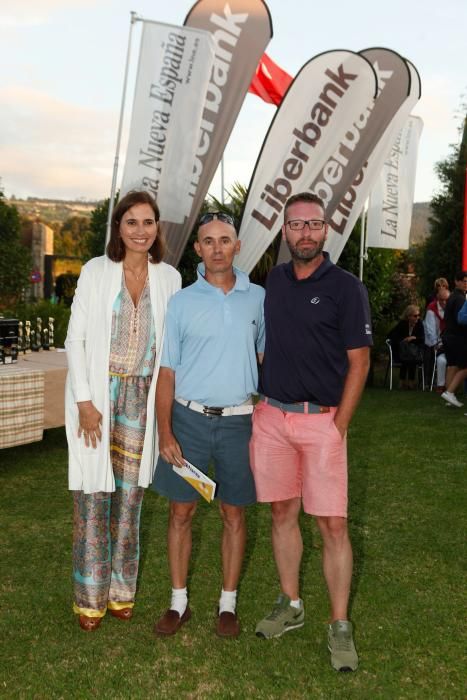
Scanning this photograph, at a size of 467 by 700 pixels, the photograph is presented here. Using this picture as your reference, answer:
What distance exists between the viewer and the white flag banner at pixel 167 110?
A: 28.6 ft

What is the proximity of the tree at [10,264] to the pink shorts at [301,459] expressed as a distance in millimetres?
25663

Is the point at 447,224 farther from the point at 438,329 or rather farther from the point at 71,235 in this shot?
the point at 71,235

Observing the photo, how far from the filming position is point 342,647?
2.99m

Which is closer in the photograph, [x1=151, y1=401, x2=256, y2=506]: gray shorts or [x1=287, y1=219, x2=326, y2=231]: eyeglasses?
[x1=287, y1=219, x2=326, y2=231]: eyeglasses

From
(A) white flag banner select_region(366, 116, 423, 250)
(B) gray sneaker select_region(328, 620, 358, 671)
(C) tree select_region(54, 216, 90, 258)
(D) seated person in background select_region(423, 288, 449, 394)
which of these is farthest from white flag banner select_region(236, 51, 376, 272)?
(C) tree select_region(54, 216, 90, 258)

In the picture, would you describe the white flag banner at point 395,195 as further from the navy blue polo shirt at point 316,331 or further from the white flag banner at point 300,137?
the navy blue polo shirt at point 316,331

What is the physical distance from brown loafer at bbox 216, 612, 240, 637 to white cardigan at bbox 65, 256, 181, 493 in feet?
2.58

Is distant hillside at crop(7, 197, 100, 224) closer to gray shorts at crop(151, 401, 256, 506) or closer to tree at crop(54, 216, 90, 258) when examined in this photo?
tree at crop(54, 216, 90, 258)

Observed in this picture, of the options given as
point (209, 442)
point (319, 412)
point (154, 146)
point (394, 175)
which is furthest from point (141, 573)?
point (394, 175)

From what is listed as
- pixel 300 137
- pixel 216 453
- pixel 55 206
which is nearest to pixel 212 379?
pixel 216 453

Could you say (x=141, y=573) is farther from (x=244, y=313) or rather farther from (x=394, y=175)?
(x=394, y=175)

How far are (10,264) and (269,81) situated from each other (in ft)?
55.9

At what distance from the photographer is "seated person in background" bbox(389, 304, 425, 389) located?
12336 millimetres

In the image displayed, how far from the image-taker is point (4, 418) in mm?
5605
